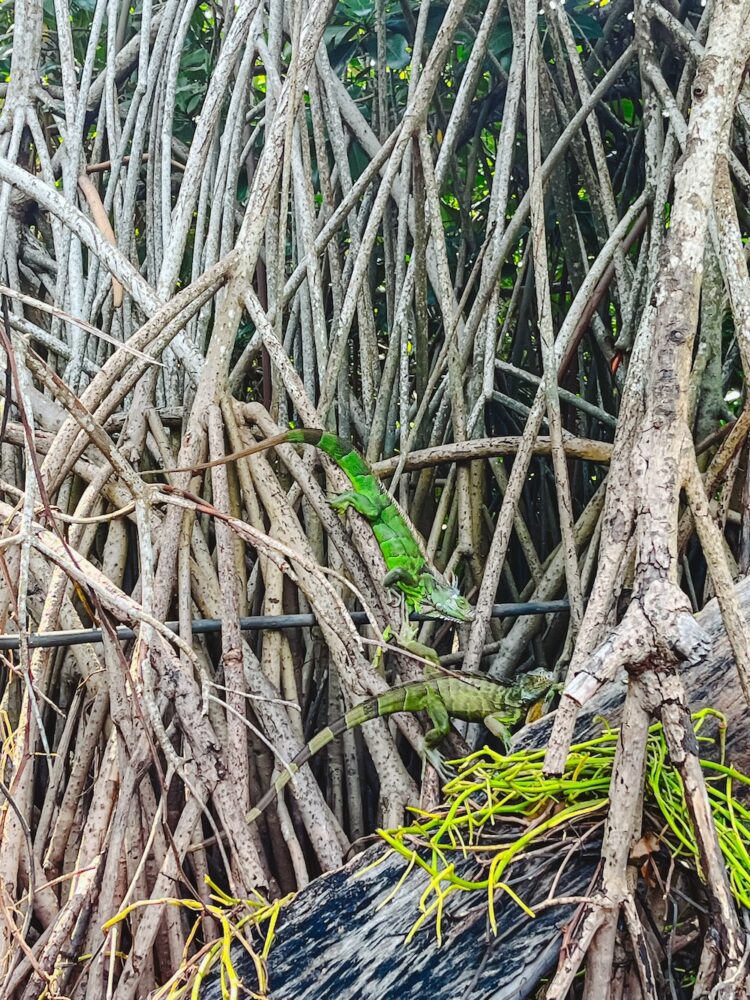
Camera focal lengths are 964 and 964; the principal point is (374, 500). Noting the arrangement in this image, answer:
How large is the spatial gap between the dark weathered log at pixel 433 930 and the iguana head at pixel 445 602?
0.84 meters

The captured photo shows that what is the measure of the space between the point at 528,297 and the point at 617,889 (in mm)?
2785

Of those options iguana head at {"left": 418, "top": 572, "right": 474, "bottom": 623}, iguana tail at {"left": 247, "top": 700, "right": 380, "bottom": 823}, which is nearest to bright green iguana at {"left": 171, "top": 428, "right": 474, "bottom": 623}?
iguana head at {"left": 418, "top": 572, "right": 474, "bottom": 623}

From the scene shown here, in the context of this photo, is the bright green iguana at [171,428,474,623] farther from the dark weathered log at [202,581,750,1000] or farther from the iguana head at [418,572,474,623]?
the dark weathered log at [202,581,750,1000]

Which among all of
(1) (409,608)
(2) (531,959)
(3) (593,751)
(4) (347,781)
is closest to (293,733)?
(4) (347,781)

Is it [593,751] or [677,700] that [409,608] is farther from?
[677,700]

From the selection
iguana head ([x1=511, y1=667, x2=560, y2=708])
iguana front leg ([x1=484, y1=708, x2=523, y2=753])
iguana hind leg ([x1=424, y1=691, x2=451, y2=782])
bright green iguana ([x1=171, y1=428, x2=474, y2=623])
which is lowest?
iguana front leg ([x1=484, y1=708, x2=523, y2=753])

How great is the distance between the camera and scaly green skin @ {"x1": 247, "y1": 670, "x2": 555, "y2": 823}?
7.55 ft

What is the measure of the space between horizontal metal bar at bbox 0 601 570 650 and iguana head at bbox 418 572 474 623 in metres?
0.04

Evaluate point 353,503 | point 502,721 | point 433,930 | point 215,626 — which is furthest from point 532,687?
point 433,930

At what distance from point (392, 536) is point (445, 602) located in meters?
0.25

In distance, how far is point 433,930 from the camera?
4.98ft

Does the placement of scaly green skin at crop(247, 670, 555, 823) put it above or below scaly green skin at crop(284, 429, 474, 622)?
below

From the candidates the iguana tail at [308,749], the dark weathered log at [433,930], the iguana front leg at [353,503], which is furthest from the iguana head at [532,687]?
the dark weathered log at [433,930]

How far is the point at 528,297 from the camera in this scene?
377 cm
